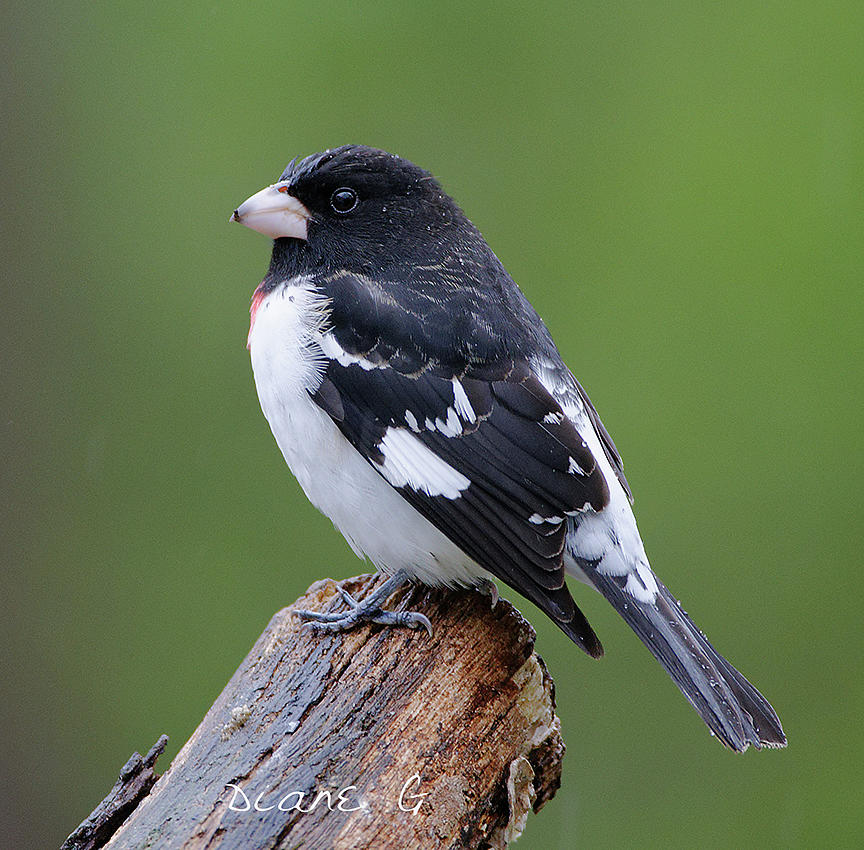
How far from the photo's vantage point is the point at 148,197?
4.93 meters

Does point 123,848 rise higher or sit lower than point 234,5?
lower

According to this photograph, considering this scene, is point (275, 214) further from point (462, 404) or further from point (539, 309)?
point (539, 309)

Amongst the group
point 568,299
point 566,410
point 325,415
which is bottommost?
point 568,299

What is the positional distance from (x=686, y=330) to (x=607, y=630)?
1.27 meters

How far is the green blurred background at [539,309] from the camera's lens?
178 inches

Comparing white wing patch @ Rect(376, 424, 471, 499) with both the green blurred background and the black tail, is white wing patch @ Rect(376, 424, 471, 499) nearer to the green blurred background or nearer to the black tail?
the black tail

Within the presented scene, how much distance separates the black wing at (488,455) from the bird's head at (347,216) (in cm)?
34

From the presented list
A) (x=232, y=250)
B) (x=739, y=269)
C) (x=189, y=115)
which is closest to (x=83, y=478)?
(x=232, y=250)

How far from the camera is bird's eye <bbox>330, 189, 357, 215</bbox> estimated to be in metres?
2.99

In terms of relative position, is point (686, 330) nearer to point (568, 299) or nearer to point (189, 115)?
point (568, 299)

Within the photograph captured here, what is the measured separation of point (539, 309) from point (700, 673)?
239cm

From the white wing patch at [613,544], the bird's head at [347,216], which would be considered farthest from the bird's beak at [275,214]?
the white wing patch at [613,544]

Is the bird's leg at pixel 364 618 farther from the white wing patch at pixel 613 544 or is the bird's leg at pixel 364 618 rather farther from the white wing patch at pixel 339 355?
the white wing patch at pixel 339 355

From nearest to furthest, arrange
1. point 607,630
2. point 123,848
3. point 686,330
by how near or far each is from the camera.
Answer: point 123,848, point 607,630, point 686,330
